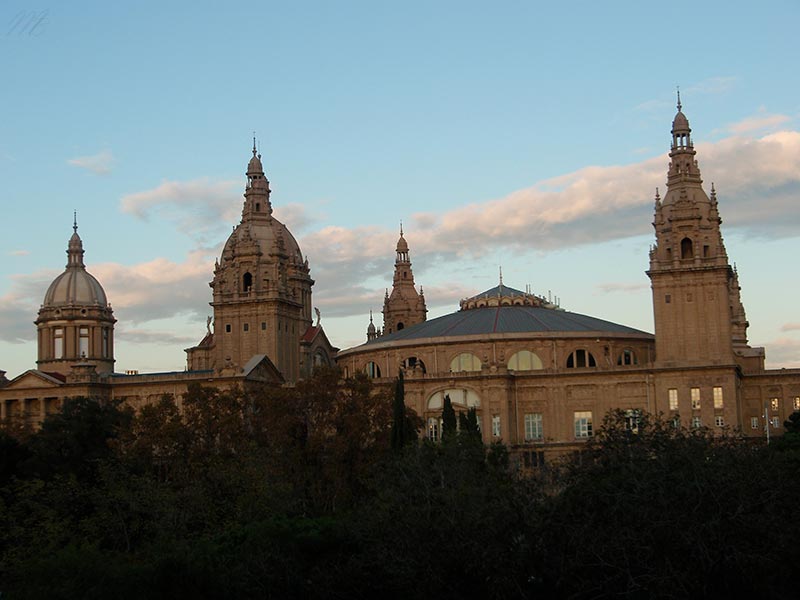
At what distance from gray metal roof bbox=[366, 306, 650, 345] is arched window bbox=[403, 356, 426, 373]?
2615mm

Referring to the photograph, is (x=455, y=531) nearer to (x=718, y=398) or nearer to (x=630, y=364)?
(x=718, y=398)

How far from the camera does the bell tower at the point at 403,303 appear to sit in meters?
182

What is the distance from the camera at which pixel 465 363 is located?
136000 millimetres

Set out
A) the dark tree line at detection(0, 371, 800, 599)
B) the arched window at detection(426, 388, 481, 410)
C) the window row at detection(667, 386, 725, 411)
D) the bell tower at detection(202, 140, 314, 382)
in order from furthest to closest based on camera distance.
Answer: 1. the bell tower at detection(202, 140, 314, 382)
2. the arched window at detection(426, 388, 481, 410)
3. the window row at detection(667, 386, 725, 411)
4. the dark tree line at detection(0, 371, 800, 599)

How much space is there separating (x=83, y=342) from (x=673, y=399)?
6479 cm

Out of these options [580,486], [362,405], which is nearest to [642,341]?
[362,405]

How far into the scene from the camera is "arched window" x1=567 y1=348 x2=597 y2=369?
135 metres

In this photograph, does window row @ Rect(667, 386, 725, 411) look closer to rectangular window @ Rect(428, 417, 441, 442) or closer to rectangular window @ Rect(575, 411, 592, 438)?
rectangular window @ Rect(575, 411, 592, 438)

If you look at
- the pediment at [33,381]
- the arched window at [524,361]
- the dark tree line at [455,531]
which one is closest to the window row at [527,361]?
the arched window at [524,361]

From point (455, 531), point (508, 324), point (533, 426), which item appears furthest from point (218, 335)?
point (455, 531)

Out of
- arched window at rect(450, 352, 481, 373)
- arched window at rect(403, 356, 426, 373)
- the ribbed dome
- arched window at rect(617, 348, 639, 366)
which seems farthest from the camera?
the ribbed dome

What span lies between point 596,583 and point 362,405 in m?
45.4

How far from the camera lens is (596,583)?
55.8 metres

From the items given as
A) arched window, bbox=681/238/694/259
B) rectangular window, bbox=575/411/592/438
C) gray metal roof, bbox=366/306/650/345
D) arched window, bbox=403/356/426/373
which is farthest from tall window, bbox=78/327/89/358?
arched window, bbox=681/238/694/259
